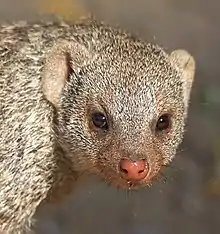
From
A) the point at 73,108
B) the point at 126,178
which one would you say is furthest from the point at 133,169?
the point at 73,108

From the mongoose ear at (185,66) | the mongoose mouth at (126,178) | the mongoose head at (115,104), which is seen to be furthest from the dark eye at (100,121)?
the mongoose ear at (185,66)

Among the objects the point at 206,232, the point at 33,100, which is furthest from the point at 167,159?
the point at 206,232

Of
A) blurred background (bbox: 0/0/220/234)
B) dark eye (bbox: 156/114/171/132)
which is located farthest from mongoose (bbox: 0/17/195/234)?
blurred background (bbox: 0/0/220/234)

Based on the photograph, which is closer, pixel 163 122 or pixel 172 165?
pixel 163 122

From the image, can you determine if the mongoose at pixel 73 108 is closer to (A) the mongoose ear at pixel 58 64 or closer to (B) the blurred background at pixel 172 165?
(A) the mongoose ear at pixel 58 64

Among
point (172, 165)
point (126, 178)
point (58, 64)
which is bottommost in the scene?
point (126, 178)

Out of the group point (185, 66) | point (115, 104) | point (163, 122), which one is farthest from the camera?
point (185, 66)

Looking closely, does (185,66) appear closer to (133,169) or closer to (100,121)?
(100,121)
